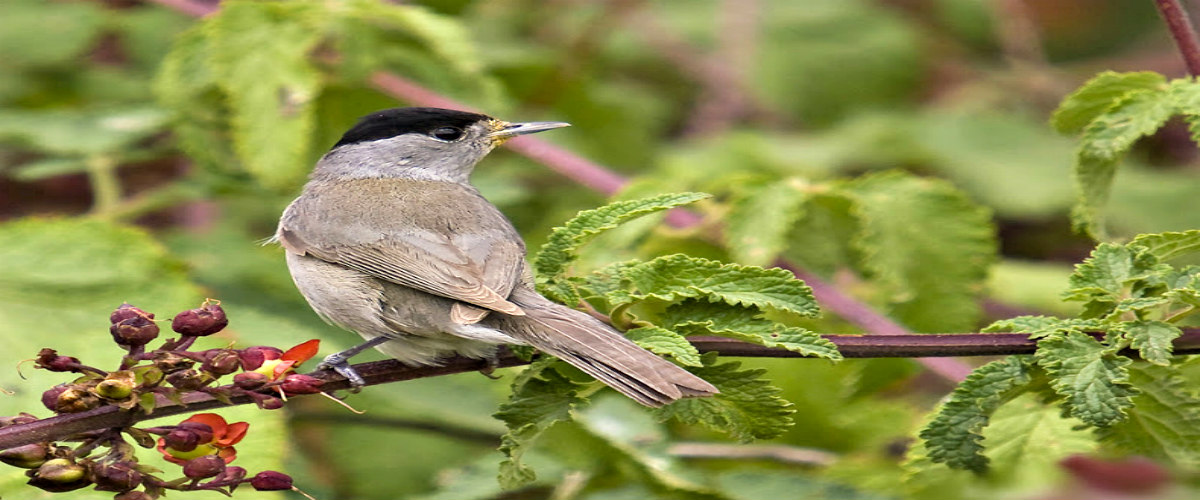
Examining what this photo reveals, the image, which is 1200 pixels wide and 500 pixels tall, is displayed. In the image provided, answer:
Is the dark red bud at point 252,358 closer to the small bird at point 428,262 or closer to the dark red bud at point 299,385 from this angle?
the dark red bud at point 299,385

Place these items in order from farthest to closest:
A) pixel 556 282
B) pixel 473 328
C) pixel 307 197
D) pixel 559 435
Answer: pixel 307 197 → pixel 559 435 → pixel 473 328 → pixel 556 282

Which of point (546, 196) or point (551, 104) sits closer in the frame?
point (546, 196)

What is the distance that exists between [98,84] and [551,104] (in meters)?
1.95

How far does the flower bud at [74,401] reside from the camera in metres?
1.99

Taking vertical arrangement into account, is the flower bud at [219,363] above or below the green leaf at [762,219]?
below

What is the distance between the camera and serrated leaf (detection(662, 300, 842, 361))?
2119 millimetres

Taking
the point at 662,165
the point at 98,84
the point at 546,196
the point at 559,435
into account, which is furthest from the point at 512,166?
the point at 559,435

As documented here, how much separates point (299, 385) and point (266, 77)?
6.00 feet

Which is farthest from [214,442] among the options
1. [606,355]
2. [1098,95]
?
[1098,95]

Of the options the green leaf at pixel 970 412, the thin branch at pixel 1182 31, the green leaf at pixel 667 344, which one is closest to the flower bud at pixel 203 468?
the green leaf at pixel 667 344

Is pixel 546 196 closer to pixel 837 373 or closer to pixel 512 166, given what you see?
pixel 512 166

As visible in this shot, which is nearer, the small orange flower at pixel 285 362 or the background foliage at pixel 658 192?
the small orange flower at pixel 285 362

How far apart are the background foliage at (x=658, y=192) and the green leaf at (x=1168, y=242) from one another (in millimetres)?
→ 82

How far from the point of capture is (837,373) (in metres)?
3.82
